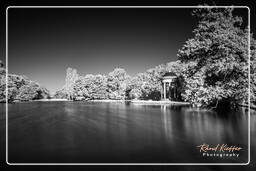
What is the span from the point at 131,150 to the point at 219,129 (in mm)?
6671

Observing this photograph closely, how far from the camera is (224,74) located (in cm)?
2092

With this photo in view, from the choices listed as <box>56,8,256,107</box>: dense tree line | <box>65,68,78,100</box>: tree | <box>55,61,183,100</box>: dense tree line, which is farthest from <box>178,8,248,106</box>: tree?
<box>65,68,78,100</box>: tree

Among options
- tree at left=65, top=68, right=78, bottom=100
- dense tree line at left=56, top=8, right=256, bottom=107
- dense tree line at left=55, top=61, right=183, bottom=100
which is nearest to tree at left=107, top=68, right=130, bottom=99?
dense tree line at left=55, top=61, right=183, bottom=100

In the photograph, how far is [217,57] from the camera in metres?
20.7

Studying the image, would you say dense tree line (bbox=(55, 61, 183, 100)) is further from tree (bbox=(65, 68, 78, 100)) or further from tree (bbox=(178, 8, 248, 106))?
tree (bbox=(178, 8, 248, 106))

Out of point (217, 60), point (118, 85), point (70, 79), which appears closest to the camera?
point (217, 60)

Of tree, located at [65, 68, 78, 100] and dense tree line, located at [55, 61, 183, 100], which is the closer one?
dense tree line, located at [55, 61, 183, 100]

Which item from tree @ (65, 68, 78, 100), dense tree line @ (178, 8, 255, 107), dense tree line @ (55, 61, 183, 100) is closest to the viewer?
dense tree line @ (178, 8, 255, 107)

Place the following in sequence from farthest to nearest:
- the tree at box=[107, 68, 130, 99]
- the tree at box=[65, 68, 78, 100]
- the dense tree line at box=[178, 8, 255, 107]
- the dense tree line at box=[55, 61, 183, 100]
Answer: the tree at box=[65, 68, 78, 100] < the tree at box=[107, 68, 130, 99] < the dense tree line at box=[55, 61, 183, 100] < the dense tree line at box=[178, 8, 255, 107]

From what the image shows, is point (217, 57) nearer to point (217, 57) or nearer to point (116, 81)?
point (217, 57)

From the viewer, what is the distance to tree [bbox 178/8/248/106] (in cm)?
1977

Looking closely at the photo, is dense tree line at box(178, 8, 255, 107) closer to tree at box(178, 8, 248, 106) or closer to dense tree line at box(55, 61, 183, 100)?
tree at box(178, 8, 248, 106)

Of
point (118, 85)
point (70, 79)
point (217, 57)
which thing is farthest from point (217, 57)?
point (70, 79)

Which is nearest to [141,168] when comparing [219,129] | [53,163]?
[53,163]
